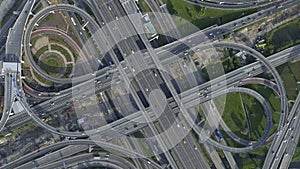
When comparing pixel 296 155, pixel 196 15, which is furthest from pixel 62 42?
pixel 296 155

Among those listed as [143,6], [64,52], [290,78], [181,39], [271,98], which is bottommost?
[271,98]

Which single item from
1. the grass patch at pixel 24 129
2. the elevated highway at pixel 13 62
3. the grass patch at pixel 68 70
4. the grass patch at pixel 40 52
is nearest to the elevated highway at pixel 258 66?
the grass patch at pixel 68 70

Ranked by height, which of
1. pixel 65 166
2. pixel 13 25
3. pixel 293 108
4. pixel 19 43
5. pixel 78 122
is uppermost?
pixel 13 25

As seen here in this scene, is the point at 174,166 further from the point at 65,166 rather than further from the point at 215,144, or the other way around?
the point at 65,166

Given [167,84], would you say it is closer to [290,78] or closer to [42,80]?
[42,80]

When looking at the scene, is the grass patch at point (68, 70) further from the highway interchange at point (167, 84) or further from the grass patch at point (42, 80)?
the grass patch at point (42, 80)

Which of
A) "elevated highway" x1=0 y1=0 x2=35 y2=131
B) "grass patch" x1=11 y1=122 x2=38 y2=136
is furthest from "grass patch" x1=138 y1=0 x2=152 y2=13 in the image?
"grass patch" x1=11 y1=122 x2=38 y2=136

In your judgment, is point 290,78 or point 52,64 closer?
point 52,64

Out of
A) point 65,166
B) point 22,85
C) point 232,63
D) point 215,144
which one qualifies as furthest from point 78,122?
point 232,63
